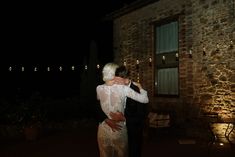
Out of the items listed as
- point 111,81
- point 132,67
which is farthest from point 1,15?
point 111,81

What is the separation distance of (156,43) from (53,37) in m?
15.1

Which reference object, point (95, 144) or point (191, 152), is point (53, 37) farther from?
point (191, 152)

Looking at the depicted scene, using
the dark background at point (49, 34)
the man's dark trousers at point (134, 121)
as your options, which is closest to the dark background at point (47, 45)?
the dark background at point (49, 34)

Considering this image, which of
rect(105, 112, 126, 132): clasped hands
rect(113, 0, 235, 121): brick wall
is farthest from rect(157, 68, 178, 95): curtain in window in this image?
rect(105, 112, 126, 132): clasped hands

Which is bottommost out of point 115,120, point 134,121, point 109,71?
point 134,121

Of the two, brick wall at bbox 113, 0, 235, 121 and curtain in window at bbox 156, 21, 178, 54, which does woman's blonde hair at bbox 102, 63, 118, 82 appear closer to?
brick wall at bbox 113, 0, 235, 121

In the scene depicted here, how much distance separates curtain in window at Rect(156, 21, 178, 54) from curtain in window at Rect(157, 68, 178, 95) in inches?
24.7

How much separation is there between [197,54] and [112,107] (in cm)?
770

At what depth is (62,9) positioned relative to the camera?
28.9m

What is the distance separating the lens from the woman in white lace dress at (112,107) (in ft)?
16.3

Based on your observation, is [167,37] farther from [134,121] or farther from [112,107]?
[112,107]

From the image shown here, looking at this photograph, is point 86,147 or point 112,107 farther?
point 86,147

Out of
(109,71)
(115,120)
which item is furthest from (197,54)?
(115,120)

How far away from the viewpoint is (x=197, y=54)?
1241 cm
